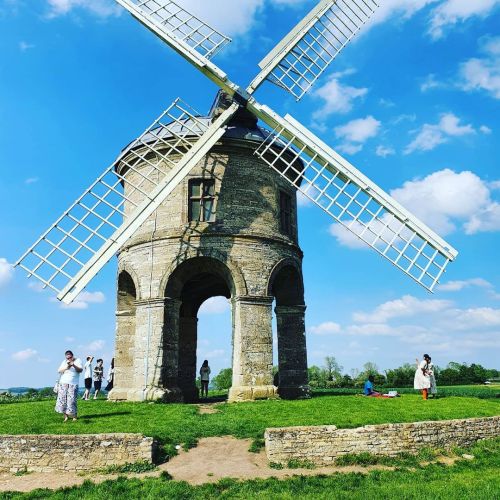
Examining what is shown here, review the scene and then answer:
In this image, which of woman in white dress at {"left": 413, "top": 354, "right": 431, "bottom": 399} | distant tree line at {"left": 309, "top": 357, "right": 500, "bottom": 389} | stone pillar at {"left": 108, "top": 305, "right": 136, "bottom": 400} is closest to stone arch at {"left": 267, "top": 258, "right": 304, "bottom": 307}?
woman in white dress at {"left": 413, "top": 354, "right": 431, "bottom": 399}

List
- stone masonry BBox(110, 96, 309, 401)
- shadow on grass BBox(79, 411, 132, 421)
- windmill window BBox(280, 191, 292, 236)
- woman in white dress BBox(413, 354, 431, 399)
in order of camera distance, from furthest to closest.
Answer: windmill window BBox(280, 191, 292, 236) → stone masonry BBox(110, 96, 309, 401) → woman in white dress BBox(413, 354, 431, 399) → shadow on grass BBox(79, 411, 132, 421)

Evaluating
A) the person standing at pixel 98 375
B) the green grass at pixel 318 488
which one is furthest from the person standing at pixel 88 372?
the green grass at pixel 318 488

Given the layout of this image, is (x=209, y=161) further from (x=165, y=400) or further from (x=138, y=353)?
(x=165, y=400)

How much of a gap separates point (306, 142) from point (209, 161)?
12.3 feet

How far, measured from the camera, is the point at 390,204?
16938 mm

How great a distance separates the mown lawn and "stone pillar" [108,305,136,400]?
3.04m

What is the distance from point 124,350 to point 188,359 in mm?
3490

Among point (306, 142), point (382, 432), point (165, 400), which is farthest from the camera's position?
point (306, 142)

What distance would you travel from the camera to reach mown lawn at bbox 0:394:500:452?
11.5 metres

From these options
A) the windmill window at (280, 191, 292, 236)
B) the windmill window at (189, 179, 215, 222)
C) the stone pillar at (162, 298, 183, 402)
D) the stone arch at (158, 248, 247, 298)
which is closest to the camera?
the stone pillar at (162, 298, 183, 402)

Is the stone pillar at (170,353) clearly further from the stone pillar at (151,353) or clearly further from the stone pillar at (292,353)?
the stone pillar at (292,353)

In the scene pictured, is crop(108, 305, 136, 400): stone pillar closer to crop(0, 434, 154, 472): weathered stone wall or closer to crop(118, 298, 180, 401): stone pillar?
crop(118, 298, 180, 401): stone pillar

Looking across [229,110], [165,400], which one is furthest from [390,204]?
[165,400]

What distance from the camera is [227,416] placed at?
44.9 ft
